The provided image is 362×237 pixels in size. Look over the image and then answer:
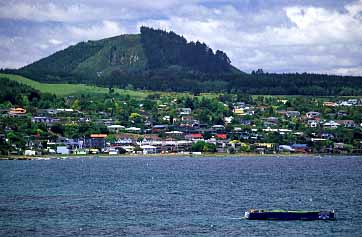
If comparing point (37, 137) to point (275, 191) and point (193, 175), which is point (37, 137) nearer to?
point (193, 175)

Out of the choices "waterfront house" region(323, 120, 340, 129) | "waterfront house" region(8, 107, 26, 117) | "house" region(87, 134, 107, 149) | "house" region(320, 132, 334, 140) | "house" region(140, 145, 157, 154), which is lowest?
"house" region(140, 145, 157, 154)

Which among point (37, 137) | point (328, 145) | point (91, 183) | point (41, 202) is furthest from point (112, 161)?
point (41, 202)

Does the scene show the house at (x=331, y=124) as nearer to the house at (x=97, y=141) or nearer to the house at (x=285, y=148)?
the house at (x=285, y=148)

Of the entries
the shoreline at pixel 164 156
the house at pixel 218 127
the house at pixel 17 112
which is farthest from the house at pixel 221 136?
the house at pixel 17 112

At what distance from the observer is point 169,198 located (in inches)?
3290

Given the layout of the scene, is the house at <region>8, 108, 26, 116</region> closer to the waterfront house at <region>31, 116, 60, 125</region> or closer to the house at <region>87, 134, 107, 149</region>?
the waterfront house at <region>31, 116, 60, 125</region>

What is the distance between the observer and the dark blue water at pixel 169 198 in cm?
6266

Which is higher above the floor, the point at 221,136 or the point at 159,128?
the point at 159,128

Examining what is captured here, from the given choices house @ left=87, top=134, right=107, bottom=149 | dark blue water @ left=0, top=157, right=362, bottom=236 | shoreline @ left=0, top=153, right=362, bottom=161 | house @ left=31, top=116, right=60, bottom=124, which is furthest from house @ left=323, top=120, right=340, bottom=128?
house @ left=31, top=116, right=60, bottom=124

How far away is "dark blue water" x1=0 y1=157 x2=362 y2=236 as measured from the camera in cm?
6266

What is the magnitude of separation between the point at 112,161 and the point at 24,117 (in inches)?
1263

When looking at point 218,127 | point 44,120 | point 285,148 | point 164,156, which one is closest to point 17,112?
point 44,120

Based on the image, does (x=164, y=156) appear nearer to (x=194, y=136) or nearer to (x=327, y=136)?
(x=194, y=136)

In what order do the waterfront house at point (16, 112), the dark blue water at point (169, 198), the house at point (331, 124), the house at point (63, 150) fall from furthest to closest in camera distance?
1. the house at point (331, 124)
2. the waterfront house at point (16, 112)
3. the house at point (63, 150)
4. the dark blue water at point (169, 198)
